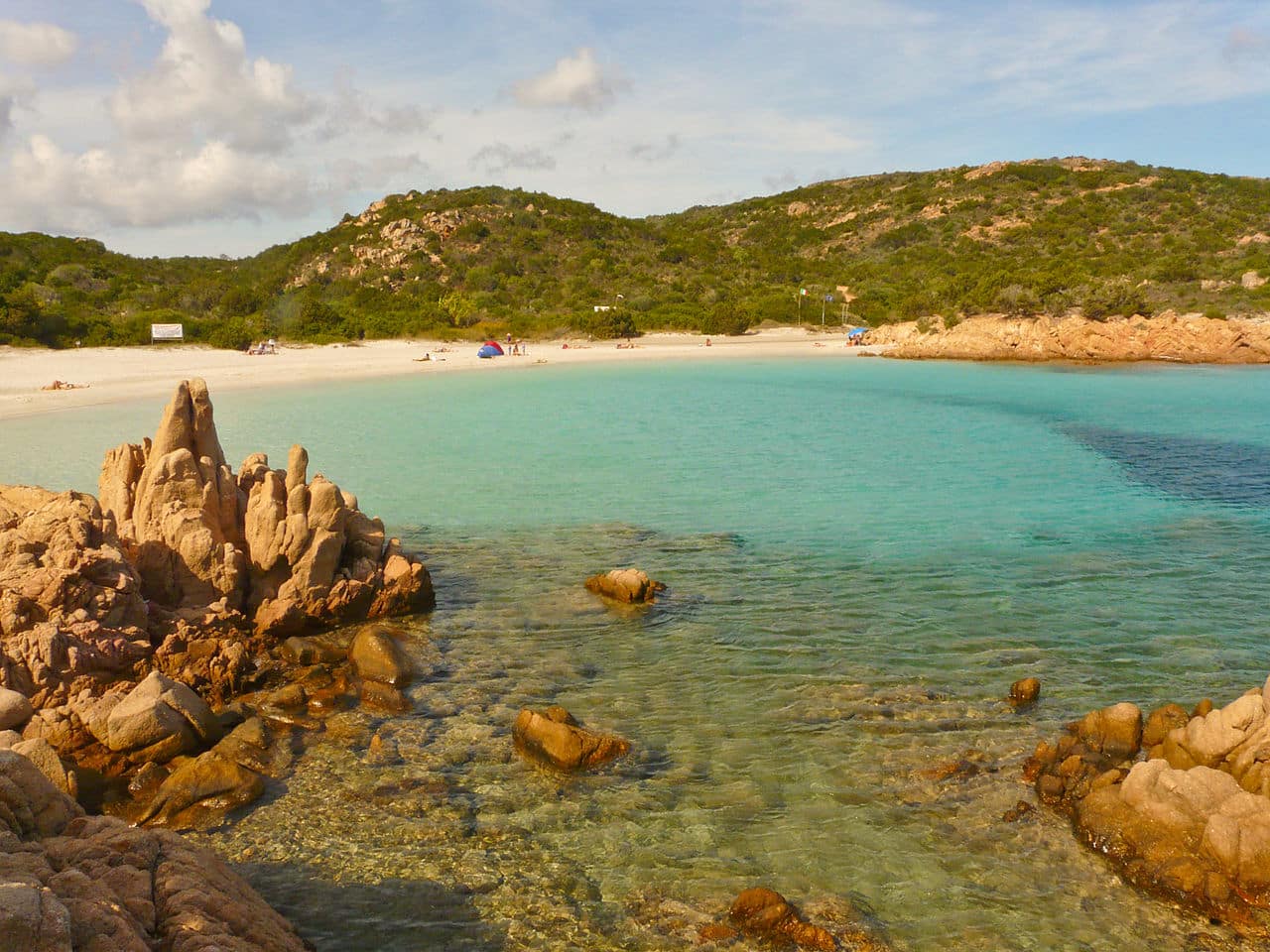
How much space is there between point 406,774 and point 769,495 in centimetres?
1213

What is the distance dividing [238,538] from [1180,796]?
Answer: 10.4 metres

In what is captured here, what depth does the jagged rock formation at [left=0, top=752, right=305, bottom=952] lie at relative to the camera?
320 centimetres

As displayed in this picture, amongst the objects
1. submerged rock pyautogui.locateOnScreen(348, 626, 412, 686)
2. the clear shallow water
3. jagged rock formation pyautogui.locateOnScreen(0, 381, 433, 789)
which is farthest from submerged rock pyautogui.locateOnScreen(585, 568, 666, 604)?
submerged rock pyautogui.locateOnScreen(348, 626, 412, 686)

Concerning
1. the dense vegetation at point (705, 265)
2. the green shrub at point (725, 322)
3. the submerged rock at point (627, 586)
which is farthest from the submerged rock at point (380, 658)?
the green shrub at point (725, 322)

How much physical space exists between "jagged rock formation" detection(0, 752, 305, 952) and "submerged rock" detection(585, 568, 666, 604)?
738 cm

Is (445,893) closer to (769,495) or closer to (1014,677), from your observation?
(1014,677)

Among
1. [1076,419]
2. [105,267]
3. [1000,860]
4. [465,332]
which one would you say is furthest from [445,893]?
[105,267]

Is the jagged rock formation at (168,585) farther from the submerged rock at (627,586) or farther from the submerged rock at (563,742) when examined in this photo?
the submerged rock at (563,742)

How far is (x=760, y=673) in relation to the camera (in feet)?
32.3

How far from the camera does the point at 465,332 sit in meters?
63.9

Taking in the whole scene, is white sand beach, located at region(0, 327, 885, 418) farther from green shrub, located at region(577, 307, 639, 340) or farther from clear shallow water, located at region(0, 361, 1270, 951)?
clear shallow water, located at region(0, 361, 1270, 951)

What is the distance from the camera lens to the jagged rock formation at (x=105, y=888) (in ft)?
10.5

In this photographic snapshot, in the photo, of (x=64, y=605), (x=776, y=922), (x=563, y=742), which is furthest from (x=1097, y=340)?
(x=64, y=605)

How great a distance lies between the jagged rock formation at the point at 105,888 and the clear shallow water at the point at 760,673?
155 cm
